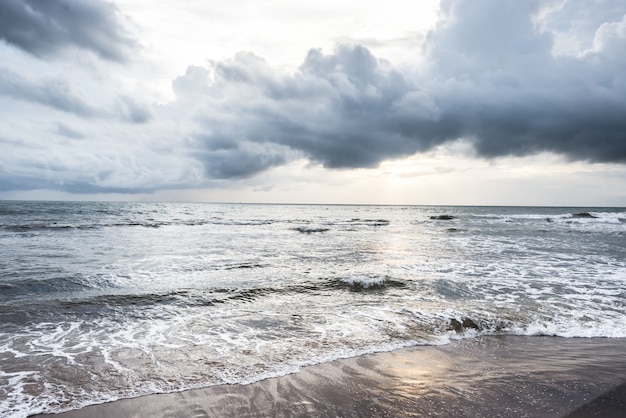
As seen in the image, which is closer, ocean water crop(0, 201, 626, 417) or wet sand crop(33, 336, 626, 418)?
wet sand crop(33, 336, 626, 418)

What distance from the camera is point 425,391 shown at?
14.5 feet

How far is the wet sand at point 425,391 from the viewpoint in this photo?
3980mm

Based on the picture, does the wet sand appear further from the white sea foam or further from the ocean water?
the white sea foam

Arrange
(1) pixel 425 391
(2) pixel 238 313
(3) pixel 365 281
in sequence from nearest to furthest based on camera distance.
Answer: (1) pixel 425 391
(2) pixel 238 313
(3) pixel 365 281

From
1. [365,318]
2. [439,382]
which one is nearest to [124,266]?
[365,318]

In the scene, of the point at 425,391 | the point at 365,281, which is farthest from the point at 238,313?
the point at 425,391

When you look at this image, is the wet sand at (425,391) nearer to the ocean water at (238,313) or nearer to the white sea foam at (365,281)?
the ocean water at (238,313)

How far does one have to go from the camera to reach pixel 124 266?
13.4 m

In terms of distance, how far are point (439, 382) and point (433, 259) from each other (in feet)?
39.3

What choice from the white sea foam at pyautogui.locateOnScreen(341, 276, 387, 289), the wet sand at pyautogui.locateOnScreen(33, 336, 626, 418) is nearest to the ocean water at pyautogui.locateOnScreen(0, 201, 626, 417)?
the white sea foam at pyautogui.locateOnScreen(341, 276, 387, 289)

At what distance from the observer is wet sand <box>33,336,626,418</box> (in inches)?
157

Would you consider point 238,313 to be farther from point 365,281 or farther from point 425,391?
point 425,391

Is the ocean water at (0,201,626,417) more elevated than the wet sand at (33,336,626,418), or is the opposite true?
the wet sand at (33,336,626,418)

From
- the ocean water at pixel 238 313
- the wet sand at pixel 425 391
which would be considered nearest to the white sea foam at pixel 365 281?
the ocean water at pixel 238 313
